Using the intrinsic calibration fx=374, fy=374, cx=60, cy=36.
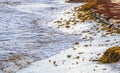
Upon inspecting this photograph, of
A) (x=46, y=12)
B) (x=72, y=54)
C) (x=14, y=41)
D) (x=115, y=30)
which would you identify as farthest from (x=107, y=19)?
(x=46, y=12)

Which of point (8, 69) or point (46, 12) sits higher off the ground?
point (8, 69)

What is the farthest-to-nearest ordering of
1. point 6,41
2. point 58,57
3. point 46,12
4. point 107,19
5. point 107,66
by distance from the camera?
1. point 46,12
2. point 107,19
3. point 6,41
4. point 58,57
5. point 107,66

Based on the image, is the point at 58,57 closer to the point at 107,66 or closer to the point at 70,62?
the point at 70,62

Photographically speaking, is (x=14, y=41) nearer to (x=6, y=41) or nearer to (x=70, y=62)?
(x=6, y=41)

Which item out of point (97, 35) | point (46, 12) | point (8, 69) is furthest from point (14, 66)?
point (46, 12)

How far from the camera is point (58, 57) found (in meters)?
17.8

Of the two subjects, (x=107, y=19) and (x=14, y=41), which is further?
(x=107, y=19)

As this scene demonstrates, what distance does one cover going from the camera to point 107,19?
93.2ft

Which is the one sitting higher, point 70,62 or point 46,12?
point 70,62

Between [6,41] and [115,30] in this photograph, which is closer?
[6,41]

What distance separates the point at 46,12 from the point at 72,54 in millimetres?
25388

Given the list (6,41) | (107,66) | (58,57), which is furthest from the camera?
(6,41)

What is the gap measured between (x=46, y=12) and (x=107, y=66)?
28924 mm

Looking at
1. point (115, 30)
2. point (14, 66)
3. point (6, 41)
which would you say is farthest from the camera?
point (115, 30)
